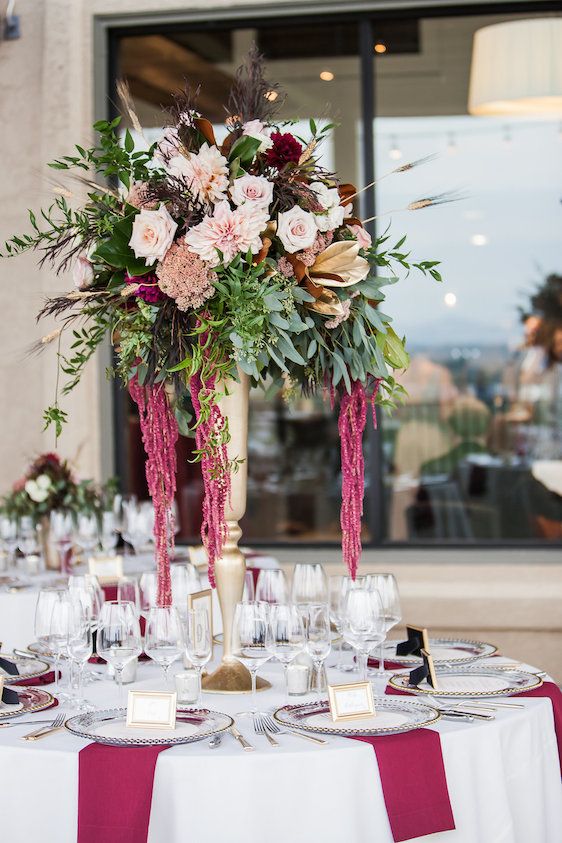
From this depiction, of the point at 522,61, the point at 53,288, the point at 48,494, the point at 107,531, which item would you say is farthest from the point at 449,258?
the point at 48,494

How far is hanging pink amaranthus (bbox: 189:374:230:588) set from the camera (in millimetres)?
2287

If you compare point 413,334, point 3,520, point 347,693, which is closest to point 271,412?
point 413,334

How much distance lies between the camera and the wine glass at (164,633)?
2148mm

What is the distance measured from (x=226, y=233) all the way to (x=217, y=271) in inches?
3.1

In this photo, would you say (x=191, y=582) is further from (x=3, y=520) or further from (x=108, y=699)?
(x=3, y=520)

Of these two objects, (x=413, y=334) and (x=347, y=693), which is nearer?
(x=347, y=693)

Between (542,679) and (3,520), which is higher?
(3,520)

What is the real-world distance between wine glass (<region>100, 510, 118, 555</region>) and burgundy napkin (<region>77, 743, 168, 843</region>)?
94.4 inches

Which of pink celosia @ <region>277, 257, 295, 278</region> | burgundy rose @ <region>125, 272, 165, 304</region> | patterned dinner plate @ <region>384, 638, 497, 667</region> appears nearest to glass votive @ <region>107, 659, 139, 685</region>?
patterned dinner plate @ <region>384, 638, 497, 667</region>

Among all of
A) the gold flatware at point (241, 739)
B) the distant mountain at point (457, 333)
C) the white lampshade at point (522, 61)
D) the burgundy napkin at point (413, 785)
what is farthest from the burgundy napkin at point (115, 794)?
the distant mountain at point (457, 333)

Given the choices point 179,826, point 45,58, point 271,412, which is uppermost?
point 45,58

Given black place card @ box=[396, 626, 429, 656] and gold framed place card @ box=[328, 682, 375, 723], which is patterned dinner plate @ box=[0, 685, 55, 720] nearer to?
gold framed place card @ box=[328, 682, 375, 723]

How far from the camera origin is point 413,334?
6.73m

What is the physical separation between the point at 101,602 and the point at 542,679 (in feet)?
3.06
